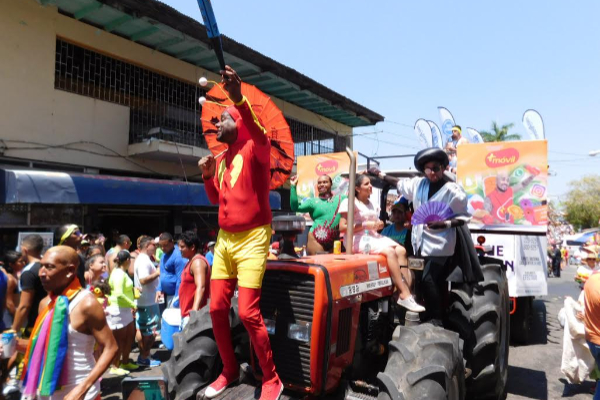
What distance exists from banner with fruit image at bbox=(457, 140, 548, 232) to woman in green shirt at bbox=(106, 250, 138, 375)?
199 inches

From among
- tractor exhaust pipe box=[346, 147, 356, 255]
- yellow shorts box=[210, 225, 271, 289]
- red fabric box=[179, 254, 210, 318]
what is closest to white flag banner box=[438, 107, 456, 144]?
red fabric box=[179, 254, 210, 318]

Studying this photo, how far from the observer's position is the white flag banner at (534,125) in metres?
7.40

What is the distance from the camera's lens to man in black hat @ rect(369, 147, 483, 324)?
3.59 metres

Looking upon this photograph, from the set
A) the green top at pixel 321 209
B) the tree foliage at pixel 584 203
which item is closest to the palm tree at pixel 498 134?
the tree foliage at pixel 584 203

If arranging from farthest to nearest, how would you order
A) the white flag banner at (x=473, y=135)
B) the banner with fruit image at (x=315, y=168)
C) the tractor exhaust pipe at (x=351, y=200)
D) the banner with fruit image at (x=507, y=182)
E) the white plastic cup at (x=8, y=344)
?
the banner with fruit image at (x=315, y=168), the white flag banner at (x=473, y=135), the banner with fruit image at (x=507, y=182), the tractor exhaust pipe at (x=351, y=200), the white plastic cup at (x=8, y=344)

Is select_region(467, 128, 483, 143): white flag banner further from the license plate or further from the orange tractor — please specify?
the license plate

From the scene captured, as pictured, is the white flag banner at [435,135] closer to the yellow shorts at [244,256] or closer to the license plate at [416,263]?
the license plate at [416,263]

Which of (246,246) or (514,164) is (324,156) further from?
(246,246)

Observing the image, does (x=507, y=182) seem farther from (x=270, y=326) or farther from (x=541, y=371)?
(x=270, y=326)

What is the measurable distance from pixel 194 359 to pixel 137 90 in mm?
10513

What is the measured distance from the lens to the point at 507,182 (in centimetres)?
659

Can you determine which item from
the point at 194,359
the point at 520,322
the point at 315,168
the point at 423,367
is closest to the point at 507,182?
the point at 520,322

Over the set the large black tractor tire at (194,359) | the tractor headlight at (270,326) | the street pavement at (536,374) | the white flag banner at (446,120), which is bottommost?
the street pavement at (536,374)

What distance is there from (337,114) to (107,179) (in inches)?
485
